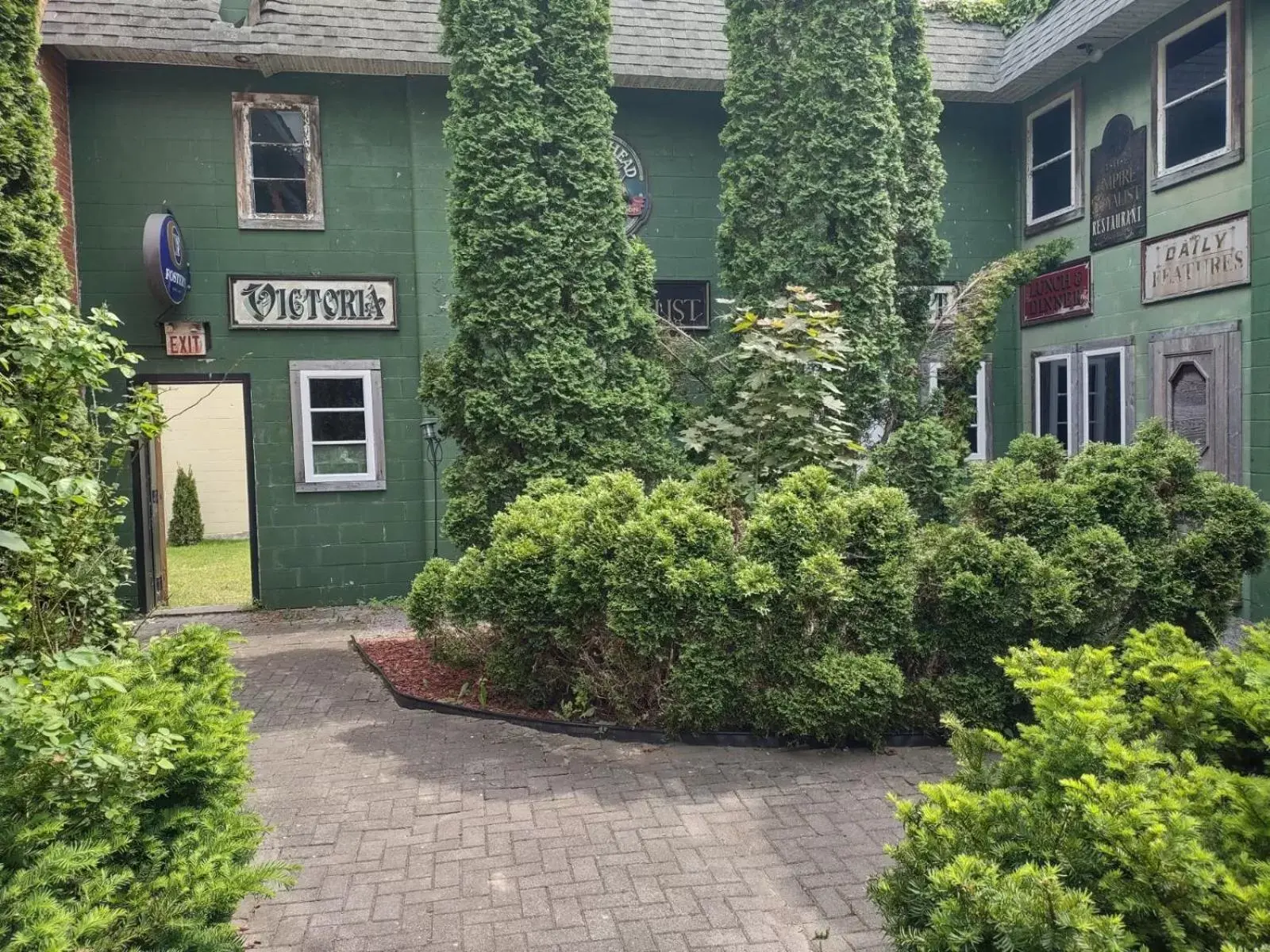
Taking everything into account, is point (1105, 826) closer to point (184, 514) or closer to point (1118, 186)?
point (1118, 186)

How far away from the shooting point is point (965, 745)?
3316 millimetres

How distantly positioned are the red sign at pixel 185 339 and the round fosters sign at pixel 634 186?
5.17 meters

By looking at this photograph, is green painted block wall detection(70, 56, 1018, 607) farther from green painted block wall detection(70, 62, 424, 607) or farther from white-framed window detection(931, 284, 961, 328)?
white-framed window detection(931, 284, 961, 328)

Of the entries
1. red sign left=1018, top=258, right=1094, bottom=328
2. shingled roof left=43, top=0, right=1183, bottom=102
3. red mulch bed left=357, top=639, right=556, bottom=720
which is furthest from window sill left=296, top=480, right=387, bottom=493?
red sign left=1018, top=258, right=1094, bottom=328

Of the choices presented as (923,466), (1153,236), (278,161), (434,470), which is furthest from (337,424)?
(1153,236)

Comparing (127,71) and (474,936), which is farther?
(127,71)

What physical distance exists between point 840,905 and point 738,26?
26.3 ft

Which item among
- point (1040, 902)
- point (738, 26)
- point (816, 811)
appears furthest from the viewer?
point (738, 26)

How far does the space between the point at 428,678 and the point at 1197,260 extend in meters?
8.39

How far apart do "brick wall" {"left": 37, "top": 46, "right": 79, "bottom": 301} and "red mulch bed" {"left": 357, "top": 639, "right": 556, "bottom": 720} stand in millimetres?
5154

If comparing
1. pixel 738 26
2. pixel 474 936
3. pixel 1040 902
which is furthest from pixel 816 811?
pixel 738 26

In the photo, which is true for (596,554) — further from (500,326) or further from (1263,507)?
(1263,507)

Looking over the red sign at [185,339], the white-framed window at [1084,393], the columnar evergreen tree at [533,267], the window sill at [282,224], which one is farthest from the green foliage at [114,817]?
the white-framed window at [1084,393]

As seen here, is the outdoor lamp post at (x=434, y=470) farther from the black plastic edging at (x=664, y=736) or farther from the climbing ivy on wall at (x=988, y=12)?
the climbing ivy on wall at (x=988, y=12)
